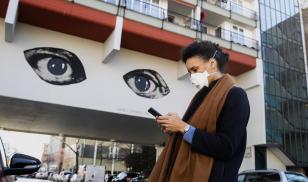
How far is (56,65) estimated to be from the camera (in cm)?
1714

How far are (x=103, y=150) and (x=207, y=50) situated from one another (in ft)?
203

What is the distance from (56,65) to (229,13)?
11.5 m

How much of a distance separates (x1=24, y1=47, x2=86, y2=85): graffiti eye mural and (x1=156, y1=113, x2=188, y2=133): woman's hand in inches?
584

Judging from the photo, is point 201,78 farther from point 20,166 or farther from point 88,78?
point 88,78

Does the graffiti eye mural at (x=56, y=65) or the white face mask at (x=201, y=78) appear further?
the graffiti eye mural at (x=56, y=65)

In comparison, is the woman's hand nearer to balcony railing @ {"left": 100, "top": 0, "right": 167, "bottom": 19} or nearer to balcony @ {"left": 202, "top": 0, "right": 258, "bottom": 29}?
balcony railing @ {"left": 100, "top": 0, "right": 167, "bottom": 19}

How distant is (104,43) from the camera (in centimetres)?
1836

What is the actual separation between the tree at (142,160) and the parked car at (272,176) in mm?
29263

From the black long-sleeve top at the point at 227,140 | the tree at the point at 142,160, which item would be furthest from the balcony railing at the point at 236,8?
the tree at the point at 142,160

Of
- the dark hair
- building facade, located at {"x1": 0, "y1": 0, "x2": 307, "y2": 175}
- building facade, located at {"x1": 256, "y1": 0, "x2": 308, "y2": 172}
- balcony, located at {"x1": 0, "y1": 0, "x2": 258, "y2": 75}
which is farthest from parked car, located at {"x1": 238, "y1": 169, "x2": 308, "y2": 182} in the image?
building facade, located at {"x1": 256, "y1": 0, "x2": 308, "y2": 172}

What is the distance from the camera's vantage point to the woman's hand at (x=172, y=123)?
2.45 m

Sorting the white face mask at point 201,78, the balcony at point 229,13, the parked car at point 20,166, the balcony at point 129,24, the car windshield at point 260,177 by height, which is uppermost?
the balcony at point 229,13

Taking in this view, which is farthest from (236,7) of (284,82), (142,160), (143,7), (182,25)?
(142,160)

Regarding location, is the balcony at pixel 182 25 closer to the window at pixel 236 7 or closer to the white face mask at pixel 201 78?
the window at pixel 236 7
